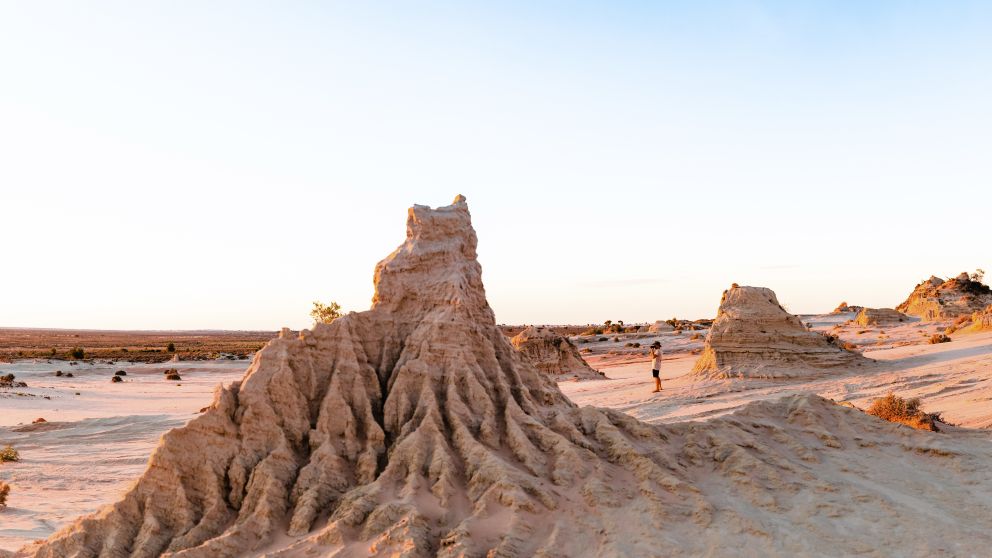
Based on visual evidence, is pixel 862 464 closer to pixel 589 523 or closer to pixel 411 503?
pixel 589 523

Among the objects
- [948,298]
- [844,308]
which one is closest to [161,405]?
[948,298]

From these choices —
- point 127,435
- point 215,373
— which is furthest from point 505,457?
point 215,373

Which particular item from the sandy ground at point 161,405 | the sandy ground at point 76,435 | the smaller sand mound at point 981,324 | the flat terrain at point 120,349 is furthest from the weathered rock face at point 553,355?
the flat terrain at point 120,349

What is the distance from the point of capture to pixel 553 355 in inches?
1318

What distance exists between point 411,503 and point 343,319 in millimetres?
3294

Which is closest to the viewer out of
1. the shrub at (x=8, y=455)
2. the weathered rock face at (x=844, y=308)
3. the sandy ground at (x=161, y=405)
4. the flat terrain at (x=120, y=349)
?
the sandy ground at (x=161, y=405)

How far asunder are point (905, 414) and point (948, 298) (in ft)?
136

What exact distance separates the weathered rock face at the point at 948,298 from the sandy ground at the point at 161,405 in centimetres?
1077

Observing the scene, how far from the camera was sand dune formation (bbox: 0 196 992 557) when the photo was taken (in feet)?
24.6

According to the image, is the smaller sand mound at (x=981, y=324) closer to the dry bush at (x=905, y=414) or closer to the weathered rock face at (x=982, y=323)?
the weathered rock face at (x=982, y=323)

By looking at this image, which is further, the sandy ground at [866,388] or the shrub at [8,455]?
the shrub at [8,455]

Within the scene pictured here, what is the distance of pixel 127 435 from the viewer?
66.3 ft

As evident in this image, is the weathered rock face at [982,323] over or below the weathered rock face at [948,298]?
below

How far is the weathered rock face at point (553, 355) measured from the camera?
3225 cm
